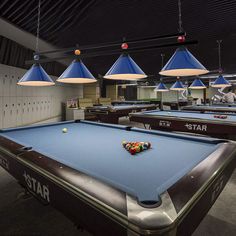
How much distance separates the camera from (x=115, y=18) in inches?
148

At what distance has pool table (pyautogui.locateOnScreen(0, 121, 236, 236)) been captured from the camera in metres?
0.87

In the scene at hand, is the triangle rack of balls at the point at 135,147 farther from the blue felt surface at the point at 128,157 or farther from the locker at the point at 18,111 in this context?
the locker at the point at 18,111

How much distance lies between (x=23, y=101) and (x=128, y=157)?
5.59 metres

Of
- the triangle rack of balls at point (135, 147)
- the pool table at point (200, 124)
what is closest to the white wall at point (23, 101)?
the pool table at point (200, 124)

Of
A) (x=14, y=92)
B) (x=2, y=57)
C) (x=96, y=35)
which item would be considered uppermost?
Result: (x=96, y=35)

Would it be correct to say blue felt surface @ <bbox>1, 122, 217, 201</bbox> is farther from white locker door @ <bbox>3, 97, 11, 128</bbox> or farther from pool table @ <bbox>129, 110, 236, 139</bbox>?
white locker door @ <bbox>3, 97, 11, 128</bbox>

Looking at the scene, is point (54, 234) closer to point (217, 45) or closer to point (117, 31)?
point (117, 31)

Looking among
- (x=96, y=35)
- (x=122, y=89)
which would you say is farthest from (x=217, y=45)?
(x=122, y=89)

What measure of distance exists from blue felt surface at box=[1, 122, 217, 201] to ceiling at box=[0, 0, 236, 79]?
214 centimetres

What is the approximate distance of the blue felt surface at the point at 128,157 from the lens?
116cm

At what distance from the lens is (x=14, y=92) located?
5801mm

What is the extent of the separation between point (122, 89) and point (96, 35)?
13288 millimetres

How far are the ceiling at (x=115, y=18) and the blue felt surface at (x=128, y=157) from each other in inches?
84.2

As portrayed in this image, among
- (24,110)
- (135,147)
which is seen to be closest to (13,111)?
(24,110)
